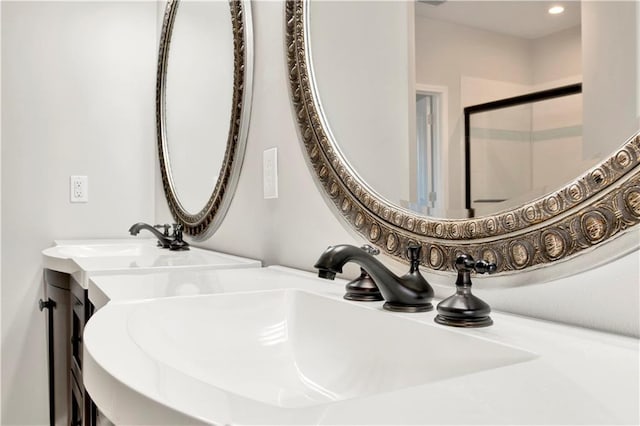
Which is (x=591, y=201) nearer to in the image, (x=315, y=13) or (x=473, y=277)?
(x=473, y=277)

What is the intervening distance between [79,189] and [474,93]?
78.7 inches

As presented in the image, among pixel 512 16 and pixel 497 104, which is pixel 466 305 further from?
pixel 512 16

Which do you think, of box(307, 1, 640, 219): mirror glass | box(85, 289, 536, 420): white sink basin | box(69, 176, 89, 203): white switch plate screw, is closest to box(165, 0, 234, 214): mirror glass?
box(69, 176, 89, 203): white switch plate screw

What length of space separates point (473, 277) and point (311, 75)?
62cm

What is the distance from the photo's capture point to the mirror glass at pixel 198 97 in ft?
5.69

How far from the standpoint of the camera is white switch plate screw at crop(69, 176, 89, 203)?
235 centimetres

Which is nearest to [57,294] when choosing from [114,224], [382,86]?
[114,224]

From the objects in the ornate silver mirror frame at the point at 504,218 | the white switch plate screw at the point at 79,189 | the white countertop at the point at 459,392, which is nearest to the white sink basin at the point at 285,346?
the white countertop at the point at 459,392

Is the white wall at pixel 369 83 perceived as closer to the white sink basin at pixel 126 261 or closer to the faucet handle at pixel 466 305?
the faucet handle at pixel 466 305

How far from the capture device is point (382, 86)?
100 centimetres

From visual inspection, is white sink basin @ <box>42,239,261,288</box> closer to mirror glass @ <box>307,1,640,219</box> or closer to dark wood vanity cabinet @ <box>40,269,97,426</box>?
dark wood vanity cabinet @ <box>40,269,97,426</box>

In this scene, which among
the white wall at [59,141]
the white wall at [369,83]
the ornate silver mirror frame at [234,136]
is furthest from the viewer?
the white wall at [59,141]

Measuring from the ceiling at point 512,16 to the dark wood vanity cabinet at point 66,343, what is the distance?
882 mm

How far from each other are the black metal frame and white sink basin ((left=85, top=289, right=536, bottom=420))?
23cm
